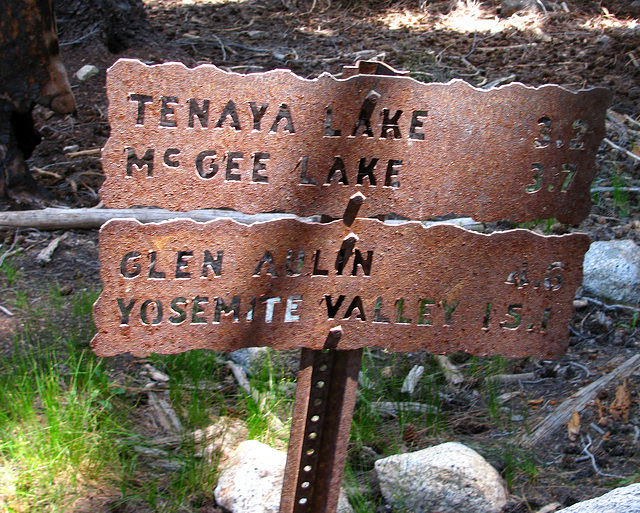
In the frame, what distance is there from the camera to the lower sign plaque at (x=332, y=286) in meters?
1.68

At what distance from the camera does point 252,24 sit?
7.75 m

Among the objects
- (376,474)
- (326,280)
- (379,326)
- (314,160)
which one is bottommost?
(376,474)

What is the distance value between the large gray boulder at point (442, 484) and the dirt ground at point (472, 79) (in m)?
0.14

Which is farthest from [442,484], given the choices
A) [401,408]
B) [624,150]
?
[624,150]

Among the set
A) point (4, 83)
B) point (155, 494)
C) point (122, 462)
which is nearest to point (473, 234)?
point (155, 494)

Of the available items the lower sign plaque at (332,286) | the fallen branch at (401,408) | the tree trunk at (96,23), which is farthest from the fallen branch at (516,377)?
the tree trunk at (96,23)

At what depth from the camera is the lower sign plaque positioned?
1682 millimetres

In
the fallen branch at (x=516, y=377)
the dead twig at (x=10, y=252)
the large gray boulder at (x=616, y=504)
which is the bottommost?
the fallen branch at (x=516, y=377)

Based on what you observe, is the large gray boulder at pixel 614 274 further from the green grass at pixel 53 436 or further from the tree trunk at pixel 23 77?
the tree trunk at pixel 23 77

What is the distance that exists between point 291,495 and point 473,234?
36.1 inches

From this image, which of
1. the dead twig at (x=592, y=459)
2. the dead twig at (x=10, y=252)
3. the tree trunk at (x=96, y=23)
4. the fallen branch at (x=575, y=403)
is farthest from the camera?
the tree trunk at (x=96, y=23)

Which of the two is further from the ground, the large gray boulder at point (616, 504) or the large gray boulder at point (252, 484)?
the large gray boulder at point (616, 504)

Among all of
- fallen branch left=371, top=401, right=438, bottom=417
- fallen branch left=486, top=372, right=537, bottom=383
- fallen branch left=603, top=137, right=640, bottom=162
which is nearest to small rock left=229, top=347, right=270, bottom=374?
fallen branch left=371, top=401, right=438, bottom=417

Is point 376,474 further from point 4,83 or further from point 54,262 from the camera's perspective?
→ point 4,83
